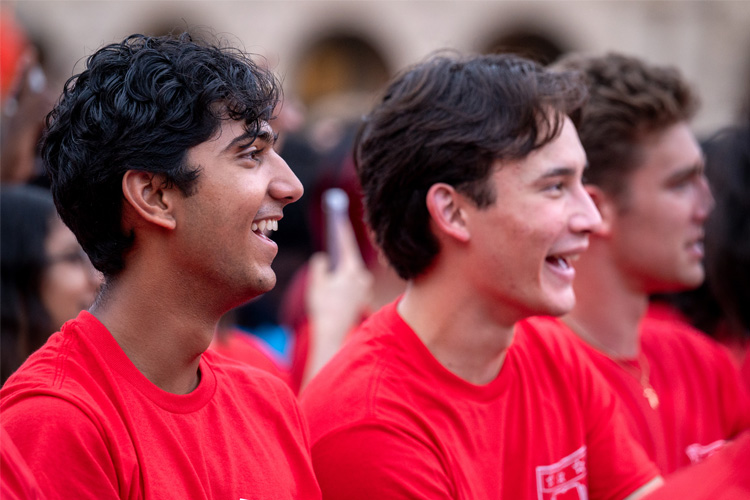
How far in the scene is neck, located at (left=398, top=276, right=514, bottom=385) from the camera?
2623 mm

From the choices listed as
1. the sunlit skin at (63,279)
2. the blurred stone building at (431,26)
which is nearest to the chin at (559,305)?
the sunlit skin at (63,279)

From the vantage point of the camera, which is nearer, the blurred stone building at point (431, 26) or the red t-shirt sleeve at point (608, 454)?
the red t-shirt sleeve at point (608, 454)

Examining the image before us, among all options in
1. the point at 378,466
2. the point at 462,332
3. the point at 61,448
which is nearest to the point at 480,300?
the point at 462,332

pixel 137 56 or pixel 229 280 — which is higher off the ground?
pixel 137 56

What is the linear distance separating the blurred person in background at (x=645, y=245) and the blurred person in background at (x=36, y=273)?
186 cm

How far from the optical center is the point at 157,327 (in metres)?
2.03

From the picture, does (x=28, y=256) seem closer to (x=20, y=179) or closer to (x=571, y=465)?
(x=20, y=179)

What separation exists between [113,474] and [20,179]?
272 centimetres

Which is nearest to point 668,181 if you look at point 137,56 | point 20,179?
point 137,56

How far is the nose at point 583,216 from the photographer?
269 centimetres

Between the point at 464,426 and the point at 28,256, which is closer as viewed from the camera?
the point at 464,426

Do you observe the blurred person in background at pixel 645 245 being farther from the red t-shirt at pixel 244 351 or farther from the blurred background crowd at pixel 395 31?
the blurred background crowd at pixel 395 31

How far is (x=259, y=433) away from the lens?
2.15 m

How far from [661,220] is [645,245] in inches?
4.6
